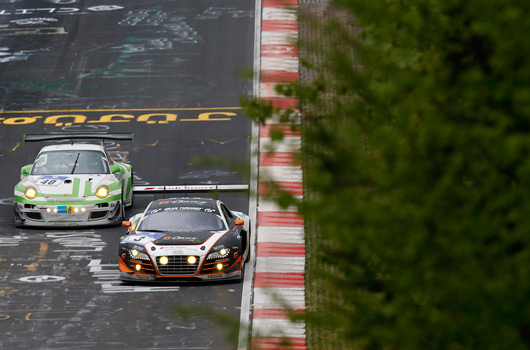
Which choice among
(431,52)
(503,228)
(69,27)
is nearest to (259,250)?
(431,52)

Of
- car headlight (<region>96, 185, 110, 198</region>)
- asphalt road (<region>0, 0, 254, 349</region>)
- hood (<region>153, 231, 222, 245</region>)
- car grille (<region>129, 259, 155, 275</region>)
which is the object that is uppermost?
hood (<region>153, 231, 222, 245</region>)

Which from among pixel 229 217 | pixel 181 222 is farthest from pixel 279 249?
pixel 181 222

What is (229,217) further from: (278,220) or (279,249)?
(278,220)

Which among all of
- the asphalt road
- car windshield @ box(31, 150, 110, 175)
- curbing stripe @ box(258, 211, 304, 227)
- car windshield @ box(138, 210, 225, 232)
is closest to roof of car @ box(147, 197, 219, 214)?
car windshield @ box(138, 210, 225, 232)

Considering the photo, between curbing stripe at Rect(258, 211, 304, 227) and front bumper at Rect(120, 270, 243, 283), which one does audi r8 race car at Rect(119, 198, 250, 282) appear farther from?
curbing stripe at Rect(258, 211, 304, 227)

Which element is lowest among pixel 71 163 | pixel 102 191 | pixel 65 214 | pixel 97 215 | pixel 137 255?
pixel 97 215

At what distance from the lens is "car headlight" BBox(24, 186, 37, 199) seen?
719 inches

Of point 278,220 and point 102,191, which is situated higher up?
point 102,191

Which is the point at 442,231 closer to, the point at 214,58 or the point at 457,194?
the point at 457,194

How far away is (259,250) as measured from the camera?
17.7 meters

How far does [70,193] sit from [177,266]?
154 inches

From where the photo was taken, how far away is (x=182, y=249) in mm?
15086

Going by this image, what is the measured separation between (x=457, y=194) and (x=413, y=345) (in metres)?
0.76

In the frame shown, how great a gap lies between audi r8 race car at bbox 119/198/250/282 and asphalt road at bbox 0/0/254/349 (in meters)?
0.29
